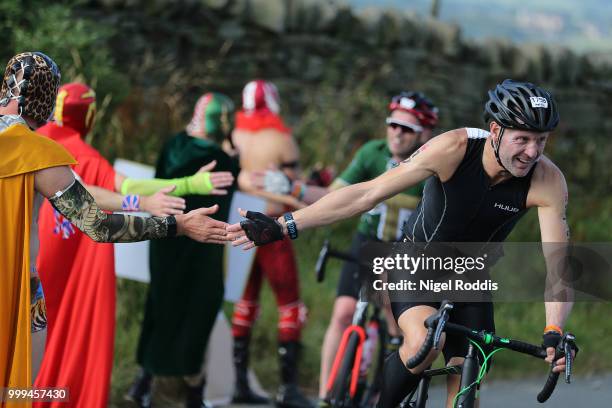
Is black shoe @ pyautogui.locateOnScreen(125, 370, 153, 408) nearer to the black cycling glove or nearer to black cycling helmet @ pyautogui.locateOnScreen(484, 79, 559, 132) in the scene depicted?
the black cycling glove

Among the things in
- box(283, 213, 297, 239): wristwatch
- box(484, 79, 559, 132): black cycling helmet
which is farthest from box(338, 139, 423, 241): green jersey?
box(283, 213, 297, 239): wristwatch

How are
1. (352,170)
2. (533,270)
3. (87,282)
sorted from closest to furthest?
(87,282) < (352,170) < (533,270)

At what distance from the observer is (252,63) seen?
1274 centimetres

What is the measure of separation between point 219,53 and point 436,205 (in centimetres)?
745

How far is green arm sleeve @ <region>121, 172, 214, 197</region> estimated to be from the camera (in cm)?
636

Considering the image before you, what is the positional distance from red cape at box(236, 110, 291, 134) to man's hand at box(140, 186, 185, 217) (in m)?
2.52

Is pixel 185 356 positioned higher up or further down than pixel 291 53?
further down

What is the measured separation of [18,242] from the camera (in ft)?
15.9

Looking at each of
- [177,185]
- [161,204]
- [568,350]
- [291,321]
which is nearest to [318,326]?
[291,321]

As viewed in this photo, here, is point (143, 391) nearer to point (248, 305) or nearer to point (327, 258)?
point (248, 305)

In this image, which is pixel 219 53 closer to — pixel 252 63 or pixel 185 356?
pixel 252 63

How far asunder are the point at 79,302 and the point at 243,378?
2538 mm

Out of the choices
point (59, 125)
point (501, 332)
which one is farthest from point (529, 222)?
point (59, 125)

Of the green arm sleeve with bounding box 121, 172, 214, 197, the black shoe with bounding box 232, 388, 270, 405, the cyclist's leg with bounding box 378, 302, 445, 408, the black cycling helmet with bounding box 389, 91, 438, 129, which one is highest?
the black cycling helmet with bounding box 389, 91, 438, 129
